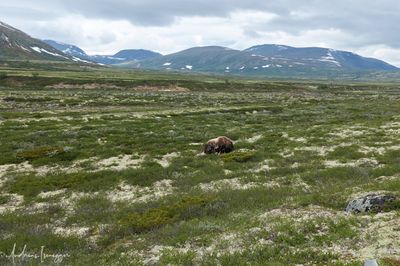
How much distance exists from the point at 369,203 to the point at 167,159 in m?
17.8

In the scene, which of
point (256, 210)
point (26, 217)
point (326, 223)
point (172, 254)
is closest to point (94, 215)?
point (26, 217)

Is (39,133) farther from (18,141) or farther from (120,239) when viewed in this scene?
(120,239)

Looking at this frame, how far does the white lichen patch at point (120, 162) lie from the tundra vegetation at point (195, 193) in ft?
0.51

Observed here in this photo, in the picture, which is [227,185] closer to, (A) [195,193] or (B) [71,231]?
(A) [195,193]

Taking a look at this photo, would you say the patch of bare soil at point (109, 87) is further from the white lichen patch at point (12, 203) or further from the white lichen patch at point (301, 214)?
the white lichen patch at point (301, 214)

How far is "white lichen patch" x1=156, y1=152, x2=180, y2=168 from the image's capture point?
98.9 feet

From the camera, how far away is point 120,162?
101 ft

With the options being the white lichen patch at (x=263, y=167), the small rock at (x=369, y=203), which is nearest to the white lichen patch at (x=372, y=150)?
the white lichen patch at (x=263, y=167)

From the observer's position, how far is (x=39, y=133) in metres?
41.3

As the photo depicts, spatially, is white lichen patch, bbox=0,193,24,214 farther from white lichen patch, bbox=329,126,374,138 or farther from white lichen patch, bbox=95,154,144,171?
white lichen patch, bbox=329,126,374,138

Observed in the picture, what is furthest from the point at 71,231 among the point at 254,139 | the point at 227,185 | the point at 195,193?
the point at 254,139

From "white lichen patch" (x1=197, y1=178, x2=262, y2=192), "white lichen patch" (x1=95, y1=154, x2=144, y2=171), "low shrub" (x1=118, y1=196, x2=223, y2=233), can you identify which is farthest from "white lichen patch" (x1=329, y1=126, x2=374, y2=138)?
"low shrub" (x1=118, y1=196, x2=223, y2=233)

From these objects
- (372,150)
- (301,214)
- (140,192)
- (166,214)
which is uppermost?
(301,214)

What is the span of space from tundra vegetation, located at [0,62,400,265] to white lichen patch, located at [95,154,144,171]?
16 centimetres
